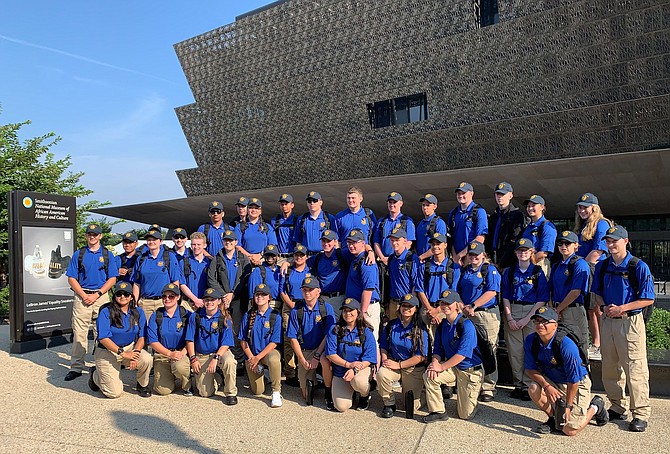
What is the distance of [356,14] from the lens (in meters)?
24.3

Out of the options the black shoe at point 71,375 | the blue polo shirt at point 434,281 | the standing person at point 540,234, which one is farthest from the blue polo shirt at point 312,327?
the black shoe at point 71,375

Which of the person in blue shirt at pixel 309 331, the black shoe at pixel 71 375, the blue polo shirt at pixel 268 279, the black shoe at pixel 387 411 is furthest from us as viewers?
the black shoe at pixel 71 375

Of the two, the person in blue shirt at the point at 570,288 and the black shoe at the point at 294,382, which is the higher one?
the person in blue shirt at the point at 570,288

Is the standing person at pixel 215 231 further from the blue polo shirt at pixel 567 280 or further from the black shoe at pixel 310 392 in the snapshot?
the blue polo shirt at pixel 567 280

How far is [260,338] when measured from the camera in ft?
19.1

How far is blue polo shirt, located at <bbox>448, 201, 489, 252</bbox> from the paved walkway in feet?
5.81

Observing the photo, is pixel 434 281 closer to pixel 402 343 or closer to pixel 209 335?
pixel 402 343

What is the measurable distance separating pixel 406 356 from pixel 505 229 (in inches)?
78.6

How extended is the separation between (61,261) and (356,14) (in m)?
19.4

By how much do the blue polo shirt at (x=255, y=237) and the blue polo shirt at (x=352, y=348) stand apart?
1.98 m

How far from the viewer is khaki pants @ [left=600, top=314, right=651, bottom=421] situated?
15.4ft

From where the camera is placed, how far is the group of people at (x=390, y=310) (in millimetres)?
4809

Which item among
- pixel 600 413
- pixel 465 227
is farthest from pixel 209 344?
pixel 600 413

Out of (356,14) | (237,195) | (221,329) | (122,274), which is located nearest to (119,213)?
(237,195)
